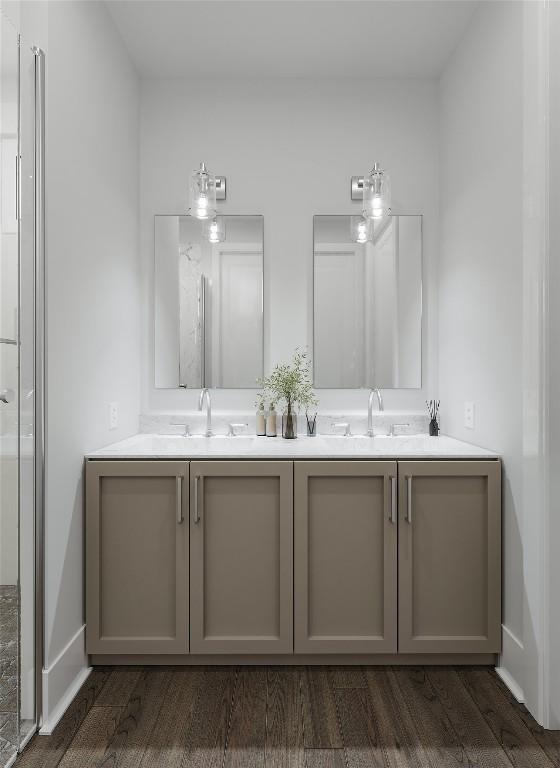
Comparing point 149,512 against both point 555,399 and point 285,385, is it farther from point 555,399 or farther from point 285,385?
point 555,399

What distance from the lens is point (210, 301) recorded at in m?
2.83

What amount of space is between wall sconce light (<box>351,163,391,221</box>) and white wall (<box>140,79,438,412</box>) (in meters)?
0.17

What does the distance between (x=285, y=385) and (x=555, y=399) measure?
4.14 feet

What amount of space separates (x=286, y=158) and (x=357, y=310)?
90cm

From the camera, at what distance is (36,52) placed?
1744mm

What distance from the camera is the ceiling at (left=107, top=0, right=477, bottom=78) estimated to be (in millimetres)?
2330

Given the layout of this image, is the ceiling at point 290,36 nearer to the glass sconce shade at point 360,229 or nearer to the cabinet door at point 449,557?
the glass sconce shade at point 360,229

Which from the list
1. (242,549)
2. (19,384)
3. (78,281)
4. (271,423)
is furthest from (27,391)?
(271,423)

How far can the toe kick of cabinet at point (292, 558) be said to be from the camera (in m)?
2.10

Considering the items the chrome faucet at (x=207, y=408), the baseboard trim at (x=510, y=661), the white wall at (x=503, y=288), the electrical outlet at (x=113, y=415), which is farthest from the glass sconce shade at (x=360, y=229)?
the baseboard trim at (x=510, y=661)

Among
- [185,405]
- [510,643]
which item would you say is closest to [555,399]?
[510,643]

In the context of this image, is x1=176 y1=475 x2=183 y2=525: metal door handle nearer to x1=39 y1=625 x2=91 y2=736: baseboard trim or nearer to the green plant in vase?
x1=39 y1=625 x2=91 y2=736: baseboard trim

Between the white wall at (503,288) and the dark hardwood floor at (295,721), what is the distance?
21 cm

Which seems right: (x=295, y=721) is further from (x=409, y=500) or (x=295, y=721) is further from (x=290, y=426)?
(x=290, y=426)
